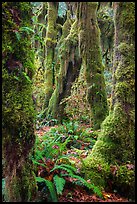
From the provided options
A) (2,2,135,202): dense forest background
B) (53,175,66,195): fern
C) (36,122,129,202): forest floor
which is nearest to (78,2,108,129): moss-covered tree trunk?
(2,2,135,202): dense forest background

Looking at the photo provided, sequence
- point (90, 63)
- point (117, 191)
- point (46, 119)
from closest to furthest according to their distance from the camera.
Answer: point (117, 191), point (90, 63), point (46, 119)

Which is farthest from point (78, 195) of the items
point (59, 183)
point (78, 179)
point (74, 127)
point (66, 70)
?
point (66, 70)

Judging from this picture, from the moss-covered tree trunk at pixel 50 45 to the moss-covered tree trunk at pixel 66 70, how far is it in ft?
5.52

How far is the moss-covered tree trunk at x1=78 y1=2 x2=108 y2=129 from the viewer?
356 inches

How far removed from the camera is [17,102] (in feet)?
10.5

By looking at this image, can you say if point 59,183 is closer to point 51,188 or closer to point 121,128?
point 51,188

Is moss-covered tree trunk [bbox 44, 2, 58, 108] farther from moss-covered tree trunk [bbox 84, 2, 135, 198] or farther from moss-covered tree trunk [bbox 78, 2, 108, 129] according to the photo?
moss-covered tree trunk [bbox 84, 2, 135, 198]

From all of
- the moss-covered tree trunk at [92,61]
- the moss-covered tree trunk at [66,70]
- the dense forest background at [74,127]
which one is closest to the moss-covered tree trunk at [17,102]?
the dense forest background at [74,127]

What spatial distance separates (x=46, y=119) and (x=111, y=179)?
8986 millimetres

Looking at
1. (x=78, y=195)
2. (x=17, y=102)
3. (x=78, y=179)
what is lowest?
(x=78, y=195)

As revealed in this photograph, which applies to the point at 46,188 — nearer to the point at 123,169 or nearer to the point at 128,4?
the point at 123,169

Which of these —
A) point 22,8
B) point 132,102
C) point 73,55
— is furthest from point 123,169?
point 73,55

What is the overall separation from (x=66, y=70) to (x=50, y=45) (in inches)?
143

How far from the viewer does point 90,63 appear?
30.1ft
